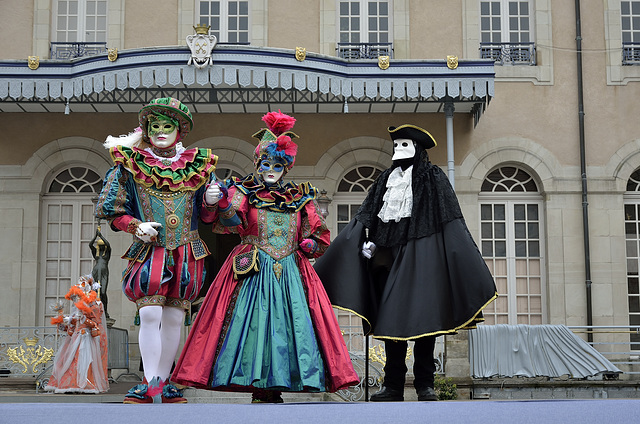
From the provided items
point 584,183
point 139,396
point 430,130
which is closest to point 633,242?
point 584,183

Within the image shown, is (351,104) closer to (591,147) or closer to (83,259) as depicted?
(591,147)

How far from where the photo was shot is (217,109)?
46.4 ft

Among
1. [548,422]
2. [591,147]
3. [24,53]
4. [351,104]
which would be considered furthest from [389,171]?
[24,53]

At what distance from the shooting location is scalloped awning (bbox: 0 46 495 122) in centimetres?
1241

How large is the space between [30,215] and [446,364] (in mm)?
7061

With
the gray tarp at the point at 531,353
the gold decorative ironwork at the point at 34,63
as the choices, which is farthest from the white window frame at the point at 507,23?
the gold decorative ironwork at the point at 34,63

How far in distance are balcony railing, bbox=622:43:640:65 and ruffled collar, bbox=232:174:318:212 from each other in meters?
9.90

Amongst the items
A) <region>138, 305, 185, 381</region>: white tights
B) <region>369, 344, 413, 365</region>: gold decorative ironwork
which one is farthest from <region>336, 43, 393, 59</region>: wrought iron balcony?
<region>138, 305, 185, 381</region>: white tights

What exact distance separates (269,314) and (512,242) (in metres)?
8.98

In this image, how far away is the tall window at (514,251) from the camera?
14.3 metres

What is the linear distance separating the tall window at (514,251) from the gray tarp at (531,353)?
2.54 m

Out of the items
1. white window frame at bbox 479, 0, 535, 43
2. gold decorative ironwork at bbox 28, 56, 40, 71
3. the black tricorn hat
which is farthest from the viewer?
white window frame at bbox 479, 0, 535, 43

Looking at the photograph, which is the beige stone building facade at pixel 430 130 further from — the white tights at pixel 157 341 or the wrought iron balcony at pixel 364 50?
the white tights at pixel 157 341

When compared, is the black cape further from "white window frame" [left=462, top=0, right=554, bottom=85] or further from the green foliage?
"white window frame" [left=462, top=0, right=554, bottom=85]
